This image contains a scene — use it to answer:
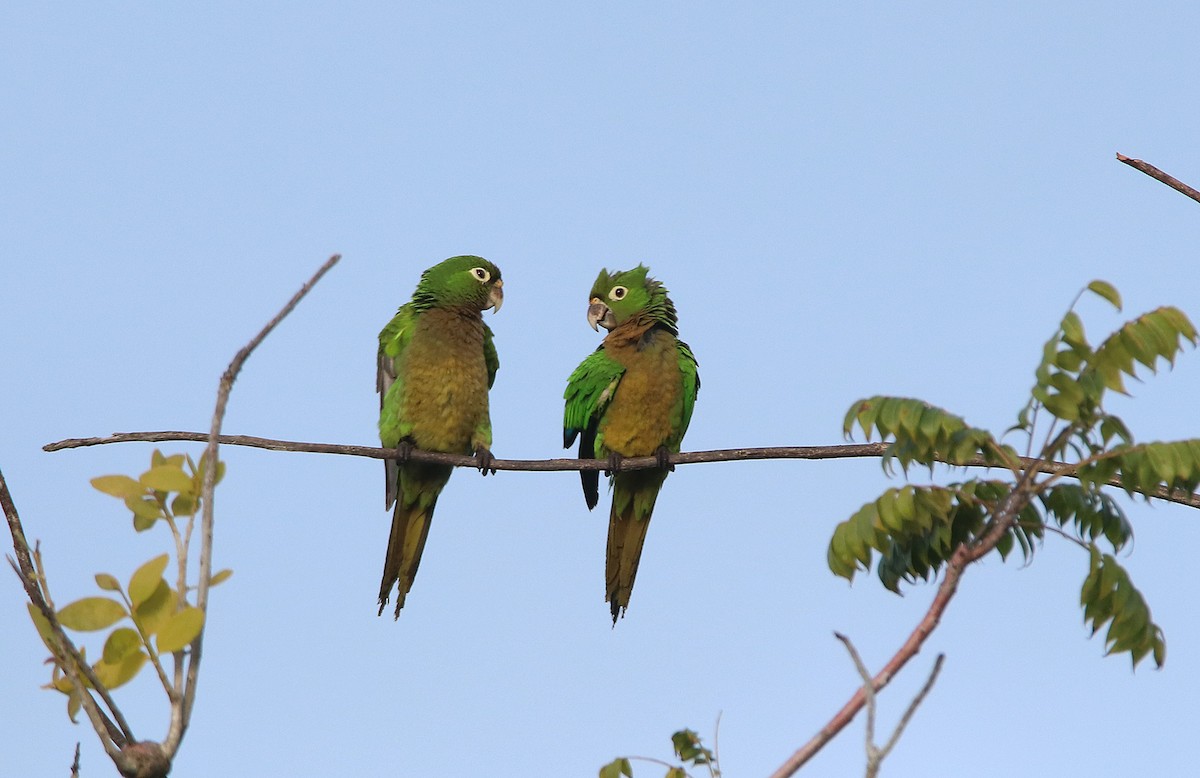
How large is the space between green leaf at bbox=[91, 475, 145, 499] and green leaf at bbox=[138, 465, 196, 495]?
0.03m

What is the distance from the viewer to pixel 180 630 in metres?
1.61

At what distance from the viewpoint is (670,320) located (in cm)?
923

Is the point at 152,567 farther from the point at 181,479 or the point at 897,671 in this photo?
the point at 897,671

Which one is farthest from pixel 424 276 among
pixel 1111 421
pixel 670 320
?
pixel 1111 421

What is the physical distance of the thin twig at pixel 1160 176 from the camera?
3.02 meters

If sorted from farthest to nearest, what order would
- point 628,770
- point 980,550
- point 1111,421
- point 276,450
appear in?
point 276,450 → point 628,770 → point 1111,421 → point 980,550

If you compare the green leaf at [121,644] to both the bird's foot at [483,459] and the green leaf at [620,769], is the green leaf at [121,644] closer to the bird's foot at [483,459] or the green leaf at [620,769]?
the green leaf at [620,769]

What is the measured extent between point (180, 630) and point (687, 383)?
7.36 meters

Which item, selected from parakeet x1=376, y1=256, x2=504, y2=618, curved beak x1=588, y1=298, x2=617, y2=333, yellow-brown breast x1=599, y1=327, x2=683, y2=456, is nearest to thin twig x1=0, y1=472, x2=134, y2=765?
parakeet x1=376, y1=256, x2=504, y2=618

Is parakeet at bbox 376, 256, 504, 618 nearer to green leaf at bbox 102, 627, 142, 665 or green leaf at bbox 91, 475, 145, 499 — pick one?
green leaf at bbox 91, 475, 145, 499

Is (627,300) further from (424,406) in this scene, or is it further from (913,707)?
(913,707)

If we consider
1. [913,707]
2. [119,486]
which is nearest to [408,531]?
[119,486]

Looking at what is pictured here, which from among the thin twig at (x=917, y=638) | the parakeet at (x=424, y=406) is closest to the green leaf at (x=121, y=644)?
the thin twig at (x=917, y=638)

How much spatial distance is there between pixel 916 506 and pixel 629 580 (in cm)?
506
